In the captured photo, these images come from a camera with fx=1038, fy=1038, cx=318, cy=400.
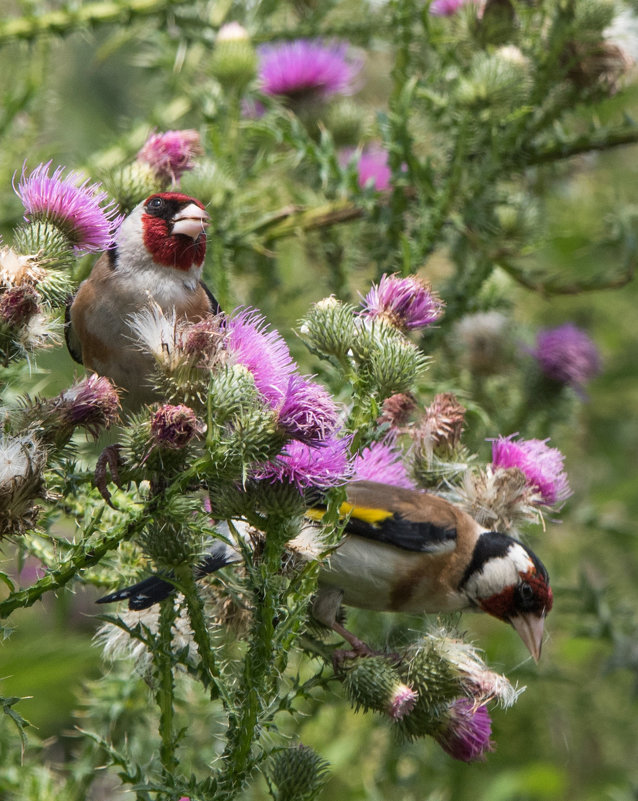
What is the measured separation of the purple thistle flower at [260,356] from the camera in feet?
7.48

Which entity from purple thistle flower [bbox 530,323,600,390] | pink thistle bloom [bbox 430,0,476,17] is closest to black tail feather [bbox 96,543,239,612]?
purple thistle flower [bbox 530,323,600,390]

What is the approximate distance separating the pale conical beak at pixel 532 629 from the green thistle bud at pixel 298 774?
0.76 metres

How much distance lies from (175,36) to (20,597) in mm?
3478

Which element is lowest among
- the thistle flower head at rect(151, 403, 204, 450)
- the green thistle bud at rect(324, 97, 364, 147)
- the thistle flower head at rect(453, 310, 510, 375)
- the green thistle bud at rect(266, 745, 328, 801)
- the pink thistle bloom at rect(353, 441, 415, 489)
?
the thistle flower head at rect(453, 310, 510, 375)

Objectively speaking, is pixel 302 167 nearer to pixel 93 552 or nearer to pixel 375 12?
pixel 375 12

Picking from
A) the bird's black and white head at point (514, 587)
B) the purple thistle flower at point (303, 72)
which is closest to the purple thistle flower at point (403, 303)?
the bird's black and white head at point (514, 587)

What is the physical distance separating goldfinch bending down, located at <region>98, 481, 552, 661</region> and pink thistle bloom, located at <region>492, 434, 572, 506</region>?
173mm

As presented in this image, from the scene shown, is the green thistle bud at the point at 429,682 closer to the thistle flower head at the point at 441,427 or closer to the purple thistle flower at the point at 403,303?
the thistle flower head at the point at 441,427

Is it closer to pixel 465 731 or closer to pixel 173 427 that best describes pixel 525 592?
pixel 465 731

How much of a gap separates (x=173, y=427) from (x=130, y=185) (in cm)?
123

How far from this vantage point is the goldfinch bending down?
2.88 m

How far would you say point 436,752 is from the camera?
4.09m

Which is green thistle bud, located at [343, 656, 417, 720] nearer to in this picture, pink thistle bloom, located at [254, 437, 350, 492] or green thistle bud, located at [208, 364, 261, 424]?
pink thistle bloom, located at [254, 437, 350, 492]

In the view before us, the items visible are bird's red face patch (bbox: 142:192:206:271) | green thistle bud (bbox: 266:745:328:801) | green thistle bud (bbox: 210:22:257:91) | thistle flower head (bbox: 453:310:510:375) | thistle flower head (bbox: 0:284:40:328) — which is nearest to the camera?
thistle flower head (bbox: 0:284:40:328)
